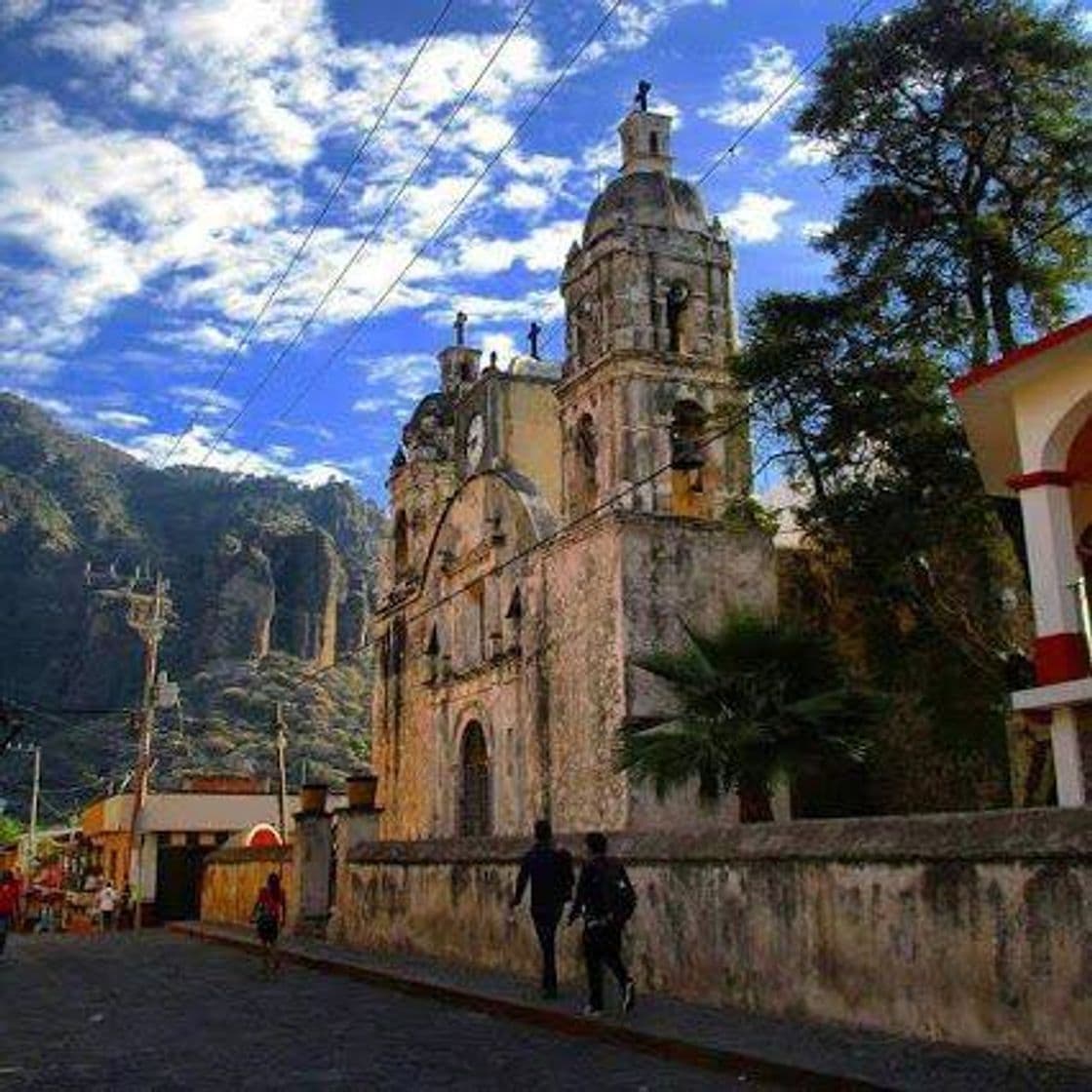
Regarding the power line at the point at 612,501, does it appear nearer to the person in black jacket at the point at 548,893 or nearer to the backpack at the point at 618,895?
the person in black jacket at the point at 548,893

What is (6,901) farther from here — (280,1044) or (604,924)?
(604,924)

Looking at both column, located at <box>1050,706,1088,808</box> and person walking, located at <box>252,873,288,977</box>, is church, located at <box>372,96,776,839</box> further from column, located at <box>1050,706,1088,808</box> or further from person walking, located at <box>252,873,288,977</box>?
column, located at <box>1050,706,1088,808</box>

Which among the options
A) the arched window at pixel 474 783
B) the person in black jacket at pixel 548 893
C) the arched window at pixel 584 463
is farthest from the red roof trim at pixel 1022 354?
the arched window at pixel 474 783

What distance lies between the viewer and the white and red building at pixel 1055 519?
32.6 ft

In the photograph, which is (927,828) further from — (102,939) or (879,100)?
(102,939)

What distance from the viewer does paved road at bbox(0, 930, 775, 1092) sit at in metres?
7.52

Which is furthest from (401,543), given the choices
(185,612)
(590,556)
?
(185,612)

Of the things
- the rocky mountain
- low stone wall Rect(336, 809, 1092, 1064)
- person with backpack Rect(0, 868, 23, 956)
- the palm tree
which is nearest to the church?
the palm tree

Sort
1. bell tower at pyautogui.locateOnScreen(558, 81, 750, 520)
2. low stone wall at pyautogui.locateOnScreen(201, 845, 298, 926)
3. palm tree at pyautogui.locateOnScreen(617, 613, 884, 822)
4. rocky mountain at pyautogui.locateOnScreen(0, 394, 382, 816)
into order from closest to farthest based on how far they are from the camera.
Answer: palm tree at pyautogui.locateOnScreen(617, 613, 884, 822)
low stone wall at pyautogui.locateOnScreen(201, 845, 298, 926)
bell tower at pyautogui.locateOnScreen(558, 81, 750, 520)
rocky mountain at pyautogui.locateOnScreen(0, 394, 382, 816)

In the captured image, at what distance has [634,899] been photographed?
9.95 m

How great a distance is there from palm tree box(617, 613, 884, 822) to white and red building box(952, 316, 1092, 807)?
380 cm

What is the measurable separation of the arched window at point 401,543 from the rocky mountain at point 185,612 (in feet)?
122

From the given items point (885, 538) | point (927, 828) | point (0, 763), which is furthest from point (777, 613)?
point (0, 763)

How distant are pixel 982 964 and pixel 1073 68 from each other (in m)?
15.5
